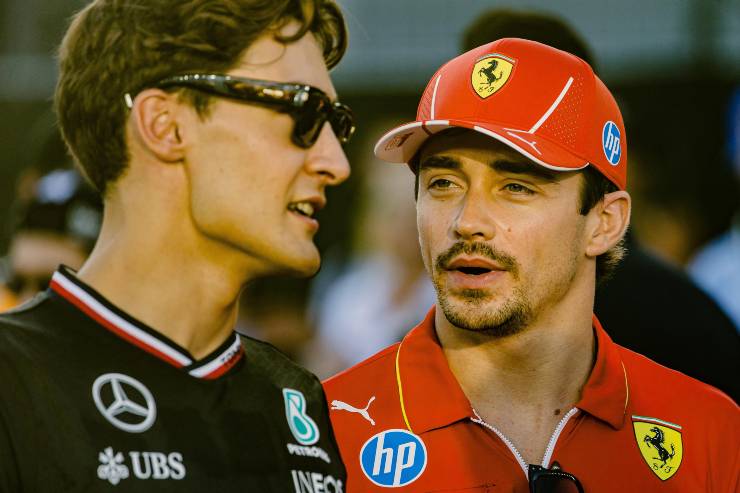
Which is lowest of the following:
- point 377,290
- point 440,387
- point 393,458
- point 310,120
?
point 377,290

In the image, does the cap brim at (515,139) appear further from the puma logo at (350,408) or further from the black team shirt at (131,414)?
the black team shirt at (131,414)

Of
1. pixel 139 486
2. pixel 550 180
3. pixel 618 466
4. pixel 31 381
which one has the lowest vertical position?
pixel 618 466

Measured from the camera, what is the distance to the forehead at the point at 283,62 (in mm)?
3043

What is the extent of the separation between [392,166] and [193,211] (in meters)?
4.02

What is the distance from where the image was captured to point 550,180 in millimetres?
3795

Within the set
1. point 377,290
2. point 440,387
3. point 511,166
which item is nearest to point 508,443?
point 440,387

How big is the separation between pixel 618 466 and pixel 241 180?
4.66 feet

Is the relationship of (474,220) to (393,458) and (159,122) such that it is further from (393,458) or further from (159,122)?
(159,122)

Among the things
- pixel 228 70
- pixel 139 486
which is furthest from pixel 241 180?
pixel 139 486

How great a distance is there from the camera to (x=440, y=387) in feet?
12.1

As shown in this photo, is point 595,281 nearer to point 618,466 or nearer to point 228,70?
point 618,466

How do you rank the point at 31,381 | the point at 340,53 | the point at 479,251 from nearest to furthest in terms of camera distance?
1. the point at 31,381
2. the point at 340,53
3. the point at 479,251

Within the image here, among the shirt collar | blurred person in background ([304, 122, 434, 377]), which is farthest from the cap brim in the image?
blurred person in background ([304, 122, 434, 377])

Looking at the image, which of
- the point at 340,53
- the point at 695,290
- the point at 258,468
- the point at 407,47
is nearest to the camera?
the point at 258,468
